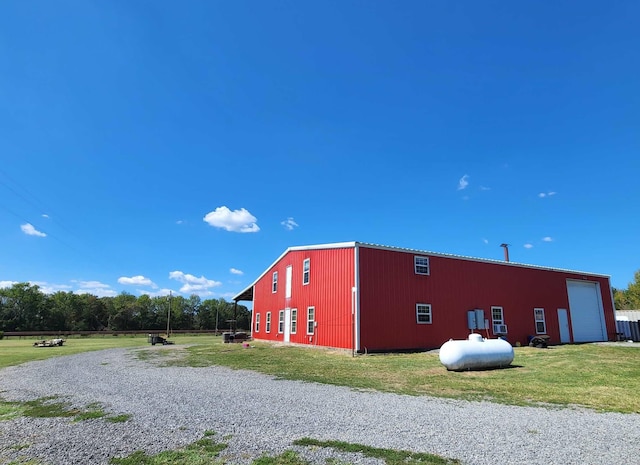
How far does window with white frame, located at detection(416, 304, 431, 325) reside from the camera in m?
19.2

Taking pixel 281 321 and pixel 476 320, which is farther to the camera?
pixel 281 321

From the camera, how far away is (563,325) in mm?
24531

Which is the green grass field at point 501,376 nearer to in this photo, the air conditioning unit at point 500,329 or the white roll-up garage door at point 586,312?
the air conditioning unit at point 500,329

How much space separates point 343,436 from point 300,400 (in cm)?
246

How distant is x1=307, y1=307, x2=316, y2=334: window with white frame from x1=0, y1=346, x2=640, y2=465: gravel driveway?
12.0 m

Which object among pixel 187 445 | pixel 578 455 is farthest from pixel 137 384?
pixel 578 455

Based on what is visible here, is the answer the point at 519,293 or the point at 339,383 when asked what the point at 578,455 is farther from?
the point at 519,293

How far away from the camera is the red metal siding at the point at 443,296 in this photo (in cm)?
1814

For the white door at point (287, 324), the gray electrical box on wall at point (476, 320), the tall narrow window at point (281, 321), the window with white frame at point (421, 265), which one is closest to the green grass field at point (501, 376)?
the window with white frame at point (421, 265)

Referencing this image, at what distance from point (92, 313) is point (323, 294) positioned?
65.4 meters

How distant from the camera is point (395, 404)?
7.12 m

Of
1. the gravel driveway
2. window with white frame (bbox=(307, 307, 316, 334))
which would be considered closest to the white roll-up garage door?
window with white frame (bbox=(307, 307, 316, 334))

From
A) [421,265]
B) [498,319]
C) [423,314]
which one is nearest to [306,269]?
[421,265]

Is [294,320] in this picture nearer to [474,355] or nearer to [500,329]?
[500,329]
